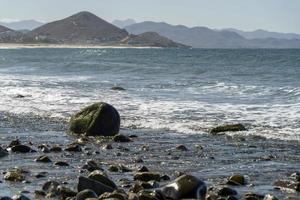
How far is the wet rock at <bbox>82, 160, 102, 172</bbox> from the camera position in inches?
560

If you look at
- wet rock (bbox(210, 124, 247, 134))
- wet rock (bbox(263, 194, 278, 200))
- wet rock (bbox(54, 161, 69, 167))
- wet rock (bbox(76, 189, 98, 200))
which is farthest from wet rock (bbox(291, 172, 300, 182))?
wet rock (bbox(210, 124, 247, 134))

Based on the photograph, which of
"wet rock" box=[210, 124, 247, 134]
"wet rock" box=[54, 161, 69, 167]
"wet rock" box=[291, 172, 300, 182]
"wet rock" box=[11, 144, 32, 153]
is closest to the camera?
"wet rock" box=[291, 172, 300, 182]

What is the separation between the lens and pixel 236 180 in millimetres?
12945

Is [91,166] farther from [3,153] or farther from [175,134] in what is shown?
[175,134]

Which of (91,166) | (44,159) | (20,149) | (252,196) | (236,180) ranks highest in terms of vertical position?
(252,196)

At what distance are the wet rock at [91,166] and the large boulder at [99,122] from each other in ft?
19.1

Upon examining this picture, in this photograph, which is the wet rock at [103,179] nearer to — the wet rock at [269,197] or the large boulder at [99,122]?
the wet rock at [269,197]

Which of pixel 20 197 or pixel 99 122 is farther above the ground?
pixel 20 197

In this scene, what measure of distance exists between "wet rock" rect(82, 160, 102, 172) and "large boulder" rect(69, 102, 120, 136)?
5.82 m

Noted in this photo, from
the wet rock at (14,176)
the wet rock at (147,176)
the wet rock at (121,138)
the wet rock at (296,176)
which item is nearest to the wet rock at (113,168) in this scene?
the wet rock at (147,176)

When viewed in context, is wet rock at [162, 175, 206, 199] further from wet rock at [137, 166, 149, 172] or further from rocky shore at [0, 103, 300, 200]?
wet rock at [137, 166, 149, 172]

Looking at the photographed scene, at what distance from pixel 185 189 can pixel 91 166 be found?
3.71 meters

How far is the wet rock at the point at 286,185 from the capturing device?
12.3m

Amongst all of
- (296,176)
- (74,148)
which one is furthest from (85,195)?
(74,148)
